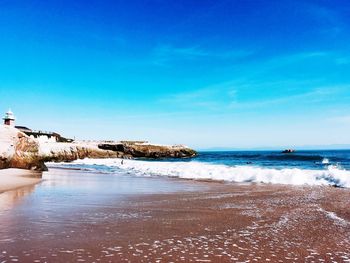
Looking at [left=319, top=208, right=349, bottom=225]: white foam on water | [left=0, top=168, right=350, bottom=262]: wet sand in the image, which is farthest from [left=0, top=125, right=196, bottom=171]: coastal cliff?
[left=319, top=208, right=349, bottom=225]: white foam on water

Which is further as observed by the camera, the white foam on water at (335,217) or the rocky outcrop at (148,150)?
the rocky outcrop at (148,150)

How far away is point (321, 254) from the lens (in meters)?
6.32

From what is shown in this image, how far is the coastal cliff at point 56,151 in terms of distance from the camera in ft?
69.1

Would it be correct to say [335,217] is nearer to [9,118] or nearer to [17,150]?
[17,150]

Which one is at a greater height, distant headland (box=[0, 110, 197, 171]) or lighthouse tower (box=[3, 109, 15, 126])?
lighthouse tower (box=[3, 109, 15, 126])

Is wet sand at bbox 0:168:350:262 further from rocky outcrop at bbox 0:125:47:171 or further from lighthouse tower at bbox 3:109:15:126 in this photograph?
lighthouse tower at bbox 3:109:15:126

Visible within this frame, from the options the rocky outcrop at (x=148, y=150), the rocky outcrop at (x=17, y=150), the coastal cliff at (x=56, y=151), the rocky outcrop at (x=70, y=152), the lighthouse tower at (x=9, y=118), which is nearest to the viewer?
the rocky outcrop at (x=17, y=150)

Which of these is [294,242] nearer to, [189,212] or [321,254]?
[321,254]

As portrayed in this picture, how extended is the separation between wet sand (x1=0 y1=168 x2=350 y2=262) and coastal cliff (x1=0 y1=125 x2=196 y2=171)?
30.0ft

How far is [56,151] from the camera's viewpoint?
5791 centimetres

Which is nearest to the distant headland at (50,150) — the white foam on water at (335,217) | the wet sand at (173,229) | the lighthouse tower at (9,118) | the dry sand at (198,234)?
the lighthouse tower at (9,118)

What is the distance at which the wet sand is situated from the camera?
610cm

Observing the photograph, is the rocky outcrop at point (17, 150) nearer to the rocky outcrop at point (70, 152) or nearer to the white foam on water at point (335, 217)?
the white foam on water at point (335, 217)

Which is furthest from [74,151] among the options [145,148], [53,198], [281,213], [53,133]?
[281,213]
